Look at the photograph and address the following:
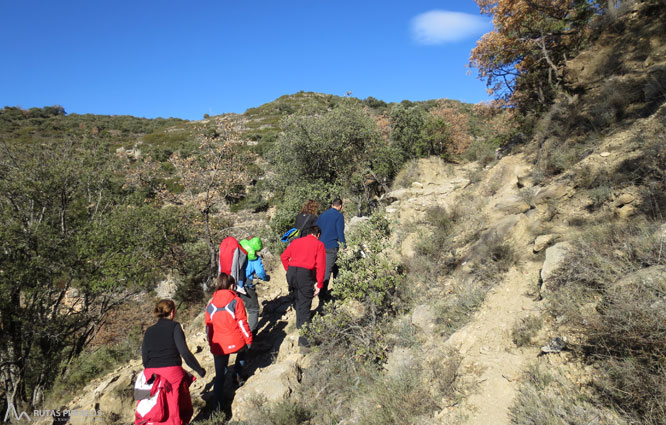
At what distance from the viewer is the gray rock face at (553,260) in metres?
3.98

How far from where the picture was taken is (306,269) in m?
4.76

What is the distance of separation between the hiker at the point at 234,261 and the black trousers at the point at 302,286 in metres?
0.84

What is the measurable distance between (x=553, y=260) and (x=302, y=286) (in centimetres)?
347

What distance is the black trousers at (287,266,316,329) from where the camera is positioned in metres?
4.79

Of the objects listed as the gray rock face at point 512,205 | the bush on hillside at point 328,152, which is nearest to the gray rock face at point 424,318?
the gray rock face at point 512,205

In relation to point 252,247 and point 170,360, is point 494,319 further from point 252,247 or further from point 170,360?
point 170,360

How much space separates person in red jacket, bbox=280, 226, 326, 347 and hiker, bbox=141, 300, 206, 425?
1784 mm

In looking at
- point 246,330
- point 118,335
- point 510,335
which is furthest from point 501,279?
point 118,335

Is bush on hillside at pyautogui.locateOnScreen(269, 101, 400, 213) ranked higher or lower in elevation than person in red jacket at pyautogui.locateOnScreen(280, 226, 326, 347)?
higher

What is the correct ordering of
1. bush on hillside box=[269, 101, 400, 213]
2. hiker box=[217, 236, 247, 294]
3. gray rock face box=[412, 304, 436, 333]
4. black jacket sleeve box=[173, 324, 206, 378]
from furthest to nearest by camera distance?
1. bush on hillside box=[269, 101, 400, 213]
2. hiker box=[217, 236, 247, 294]
3. gray rock face box=[412, 304, 436, 333]
4. black jacket sleeve box=[173, 324, 206, 378]

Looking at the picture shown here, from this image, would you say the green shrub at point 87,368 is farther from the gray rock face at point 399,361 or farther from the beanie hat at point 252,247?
the gray rock face at point 399,361

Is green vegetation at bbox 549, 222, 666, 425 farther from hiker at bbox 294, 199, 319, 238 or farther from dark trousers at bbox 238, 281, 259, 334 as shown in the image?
dark trousers at bbox 238, 281, 259, 334

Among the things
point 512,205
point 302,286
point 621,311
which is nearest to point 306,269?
point 302,286

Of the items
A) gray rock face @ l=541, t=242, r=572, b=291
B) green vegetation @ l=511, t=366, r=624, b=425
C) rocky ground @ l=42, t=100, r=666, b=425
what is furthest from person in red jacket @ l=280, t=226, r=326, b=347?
gray rock face @ l=541, t=242, r=572, b=291
